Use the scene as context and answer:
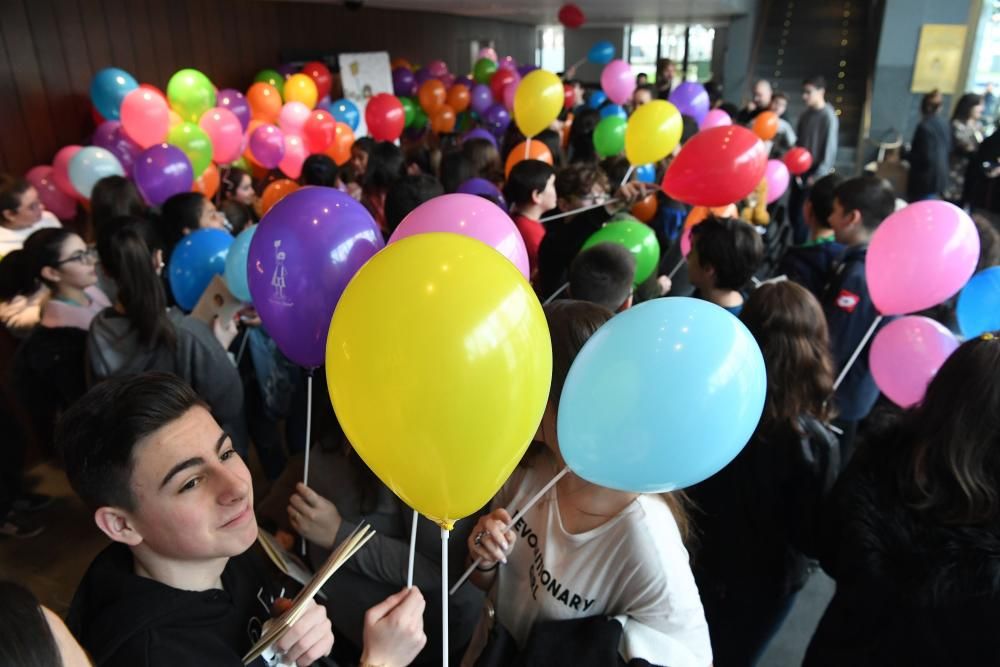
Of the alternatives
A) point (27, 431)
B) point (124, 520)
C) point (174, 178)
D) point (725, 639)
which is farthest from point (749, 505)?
point (27, 431)

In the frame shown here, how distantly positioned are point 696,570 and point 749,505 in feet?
0.87

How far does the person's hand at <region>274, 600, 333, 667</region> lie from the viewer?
0.90 metres

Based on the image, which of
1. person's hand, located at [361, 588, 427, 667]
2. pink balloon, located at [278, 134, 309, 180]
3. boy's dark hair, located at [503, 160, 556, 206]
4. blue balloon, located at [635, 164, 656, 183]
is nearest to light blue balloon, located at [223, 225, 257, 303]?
boy's dark hair, located at [503, 160, 556, 206]

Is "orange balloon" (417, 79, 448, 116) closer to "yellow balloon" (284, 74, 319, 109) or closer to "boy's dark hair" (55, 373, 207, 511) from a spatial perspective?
"yellow balloon" (284, 74, 319, 109)

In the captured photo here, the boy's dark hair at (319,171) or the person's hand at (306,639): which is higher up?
the boy's dark hair at (319,171)

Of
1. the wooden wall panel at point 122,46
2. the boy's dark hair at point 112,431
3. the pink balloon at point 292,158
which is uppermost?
the wooden wall panel at point 122,46

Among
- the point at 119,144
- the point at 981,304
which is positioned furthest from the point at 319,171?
the point at 981,304

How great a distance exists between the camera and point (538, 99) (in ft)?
10.9

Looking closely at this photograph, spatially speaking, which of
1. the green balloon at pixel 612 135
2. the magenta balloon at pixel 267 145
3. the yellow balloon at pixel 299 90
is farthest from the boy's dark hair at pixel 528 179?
the yellow balloon at pixel 299 90

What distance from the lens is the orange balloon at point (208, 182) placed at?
3.40 metres

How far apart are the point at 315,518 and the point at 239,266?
901mm

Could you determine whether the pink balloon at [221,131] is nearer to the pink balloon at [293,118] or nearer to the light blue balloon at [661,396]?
the pink balloon at [293,118]

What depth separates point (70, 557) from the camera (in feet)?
8.18

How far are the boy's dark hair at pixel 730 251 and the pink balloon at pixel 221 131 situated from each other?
9.43 feet
